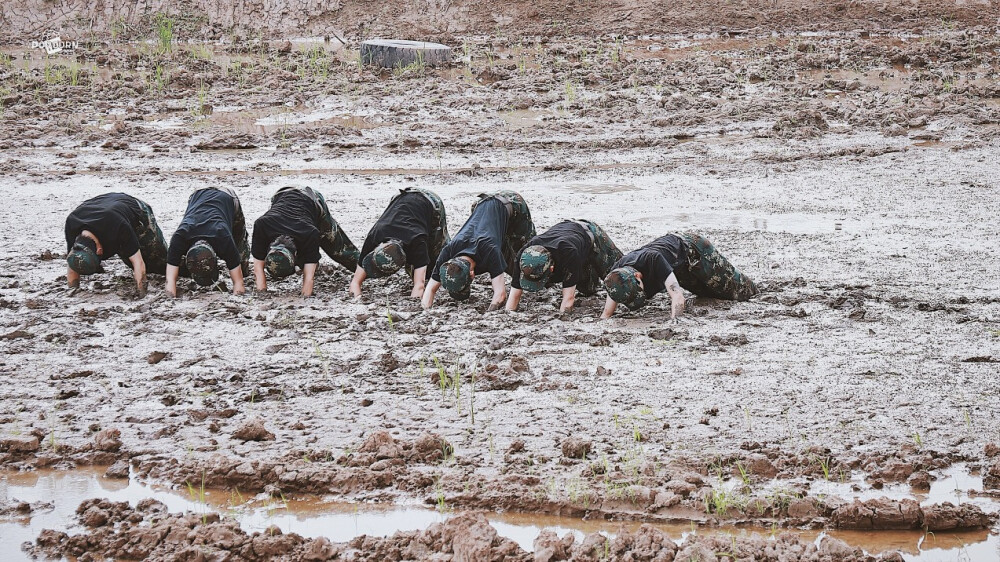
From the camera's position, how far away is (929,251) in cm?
786

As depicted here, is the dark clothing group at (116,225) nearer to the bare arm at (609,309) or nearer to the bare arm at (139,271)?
the bare arm at (139,271)

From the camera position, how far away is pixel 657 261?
666 cm

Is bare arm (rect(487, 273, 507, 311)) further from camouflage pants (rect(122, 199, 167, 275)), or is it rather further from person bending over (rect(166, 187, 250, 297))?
camouflage pants (rect(122, 199, 167, 275))

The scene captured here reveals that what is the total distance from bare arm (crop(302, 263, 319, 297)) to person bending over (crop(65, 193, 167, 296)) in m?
1.20

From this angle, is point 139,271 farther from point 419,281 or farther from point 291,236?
point 419,281

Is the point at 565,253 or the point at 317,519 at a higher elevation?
the point at 565,253

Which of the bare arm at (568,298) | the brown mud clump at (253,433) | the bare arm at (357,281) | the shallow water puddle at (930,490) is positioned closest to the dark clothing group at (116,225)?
the bare arm at (357,281)

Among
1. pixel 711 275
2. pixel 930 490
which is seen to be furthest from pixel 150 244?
pixel 930 490

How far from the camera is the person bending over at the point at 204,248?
7332 mm

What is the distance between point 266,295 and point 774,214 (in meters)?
4.79

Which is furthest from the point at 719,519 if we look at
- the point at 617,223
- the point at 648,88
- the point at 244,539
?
the point at 648,88

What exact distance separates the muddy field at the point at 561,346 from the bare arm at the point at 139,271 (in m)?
0.10

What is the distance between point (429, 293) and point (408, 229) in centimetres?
73

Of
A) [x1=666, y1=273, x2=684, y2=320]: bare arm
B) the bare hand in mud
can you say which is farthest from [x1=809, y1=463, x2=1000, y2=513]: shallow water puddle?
[x1=666, y1=273, x2=684, y2=320]: bare arm
